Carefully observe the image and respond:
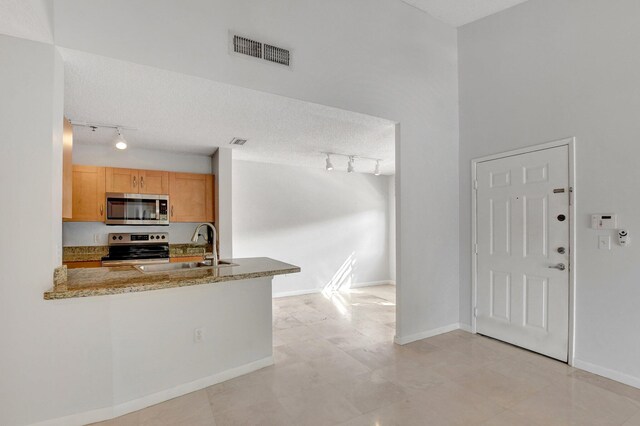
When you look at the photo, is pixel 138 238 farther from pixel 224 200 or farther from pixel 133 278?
pixel 133 278

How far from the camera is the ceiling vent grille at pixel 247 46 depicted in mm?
2646

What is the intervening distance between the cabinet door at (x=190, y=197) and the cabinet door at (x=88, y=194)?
88 cm

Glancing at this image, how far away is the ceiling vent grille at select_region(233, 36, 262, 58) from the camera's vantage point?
2.65 meters

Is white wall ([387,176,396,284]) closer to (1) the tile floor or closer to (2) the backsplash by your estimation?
(1) the tile floor

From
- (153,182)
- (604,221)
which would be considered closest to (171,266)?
(153,182)

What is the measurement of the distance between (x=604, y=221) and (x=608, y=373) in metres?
1.31

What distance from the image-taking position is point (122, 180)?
4.54 meters

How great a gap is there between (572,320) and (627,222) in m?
1.00

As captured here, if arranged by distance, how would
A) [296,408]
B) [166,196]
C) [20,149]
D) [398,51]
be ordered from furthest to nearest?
1. [166,196]
2. [398,51]
3. [296,408]
4. [20,149]

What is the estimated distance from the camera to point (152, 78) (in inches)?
99.6

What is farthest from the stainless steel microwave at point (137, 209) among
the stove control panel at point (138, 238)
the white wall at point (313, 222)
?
the white wall at point (313, 222)

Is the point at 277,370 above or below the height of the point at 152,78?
below

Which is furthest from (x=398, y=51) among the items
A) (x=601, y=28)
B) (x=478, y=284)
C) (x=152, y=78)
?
(x=478, y=284)

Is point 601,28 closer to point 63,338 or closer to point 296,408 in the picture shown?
point 296,408
